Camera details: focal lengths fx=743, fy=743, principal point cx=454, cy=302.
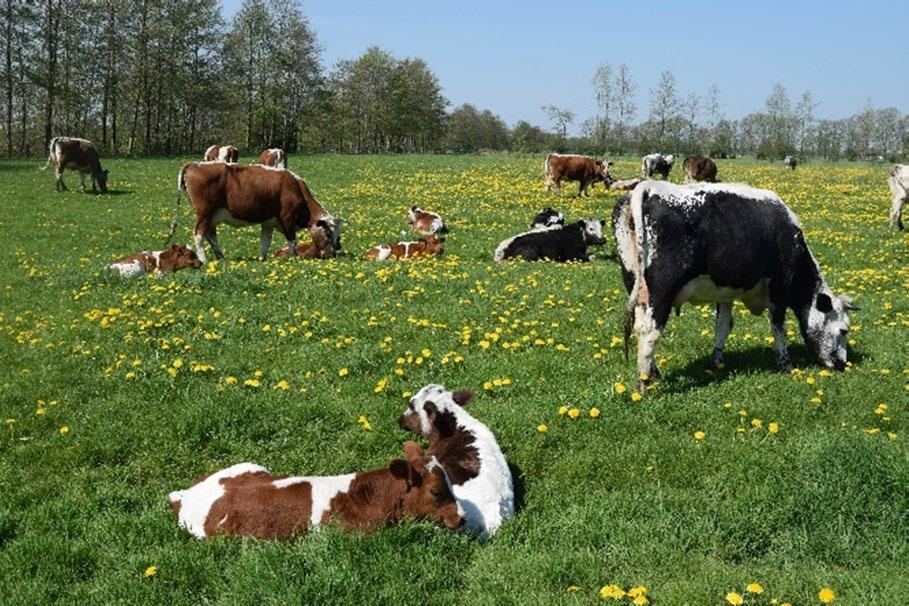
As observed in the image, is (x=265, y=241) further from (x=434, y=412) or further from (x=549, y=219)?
(x=434, y=412)

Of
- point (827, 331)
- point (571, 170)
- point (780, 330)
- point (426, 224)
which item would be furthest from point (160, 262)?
point (571, 170)

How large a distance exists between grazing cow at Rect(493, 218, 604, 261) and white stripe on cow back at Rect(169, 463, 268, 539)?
12.7 meters

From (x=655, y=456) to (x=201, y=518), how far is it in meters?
4.07

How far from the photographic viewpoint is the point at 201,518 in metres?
6.04

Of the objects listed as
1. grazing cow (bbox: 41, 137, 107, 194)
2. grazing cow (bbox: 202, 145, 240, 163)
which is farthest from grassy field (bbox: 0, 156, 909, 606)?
grazing cow (bbox: 202, 145, 240, 163)

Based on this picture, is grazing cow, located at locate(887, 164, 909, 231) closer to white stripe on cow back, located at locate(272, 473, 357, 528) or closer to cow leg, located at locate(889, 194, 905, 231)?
cow leg, located at locate(889, 194, 905, 231)

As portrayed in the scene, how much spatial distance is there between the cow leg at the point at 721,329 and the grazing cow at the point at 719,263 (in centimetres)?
1

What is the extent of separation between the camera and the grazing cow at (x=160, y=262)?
16844 millimetres

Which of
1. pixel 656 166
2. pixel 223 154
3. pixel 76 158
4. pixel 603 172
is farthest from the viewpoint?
pixel 656 166

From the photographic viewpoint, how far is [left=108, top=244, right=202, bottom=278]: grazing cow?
16844 mm

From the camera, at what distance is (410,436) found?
25.7ft

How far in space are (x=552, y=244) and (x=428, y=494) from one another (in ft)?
44.8

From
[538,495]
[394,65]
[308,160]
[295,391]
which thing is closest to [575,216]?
[295,391]

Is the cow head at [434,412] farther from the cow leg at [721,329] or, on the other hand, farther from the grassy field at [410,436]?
the cow leg at [721,329]
